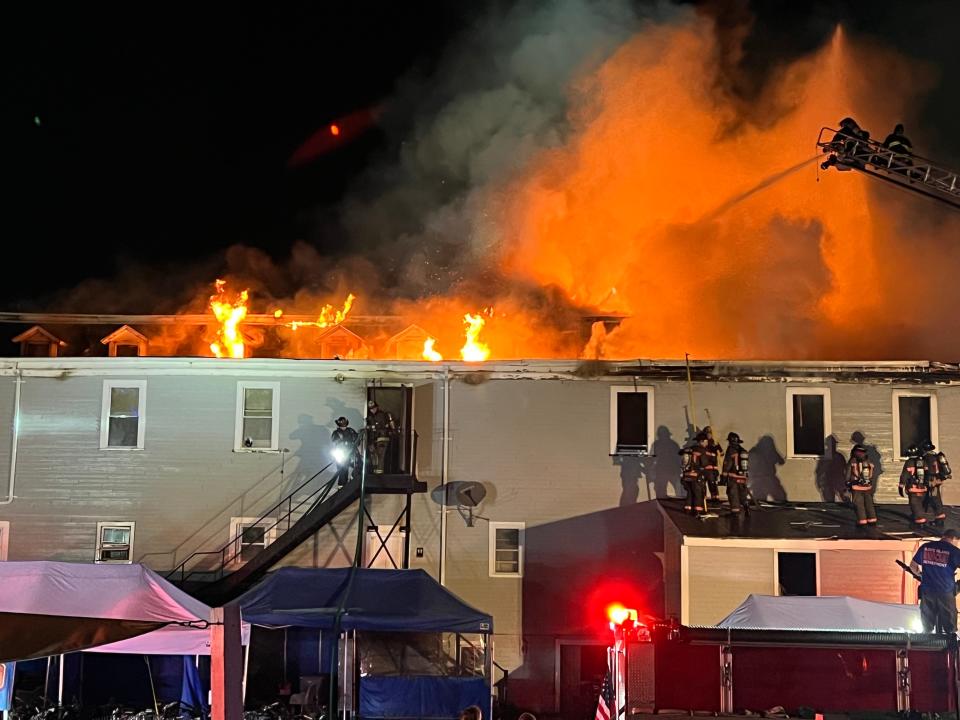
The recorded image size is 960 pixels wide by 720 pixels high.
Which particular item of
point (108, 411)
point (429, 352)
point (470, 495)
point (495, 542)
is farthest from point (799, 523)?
point (108, 411)

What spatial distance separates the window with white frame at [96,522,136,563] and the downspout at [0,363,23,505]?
1971 millimetres

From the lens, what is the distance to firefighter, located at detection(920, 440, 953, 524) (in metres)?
17.3

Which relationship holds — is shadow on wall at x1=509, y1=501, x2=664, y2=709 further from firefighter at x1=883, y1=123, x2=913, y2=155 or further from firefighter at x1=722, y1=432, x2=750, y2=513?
firefighter at x1=883, y1=123, x2=913, y2=155

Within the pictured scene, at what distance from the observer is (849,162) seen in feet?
62.4

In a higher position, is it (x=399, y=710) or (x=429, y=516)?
(x=429, y=516)

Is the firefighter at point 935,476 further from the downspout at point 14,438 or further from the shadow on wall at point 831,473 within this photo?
the downspout at point 14,438

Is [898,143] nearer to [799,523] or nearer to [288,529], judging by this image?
[799,523]

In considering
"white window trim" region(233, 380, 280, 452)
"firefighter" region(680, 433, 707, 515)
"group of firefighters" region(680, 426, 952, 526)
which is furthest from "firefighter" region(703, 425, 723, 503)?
"white window trim" region(233, 380, 280, 452)

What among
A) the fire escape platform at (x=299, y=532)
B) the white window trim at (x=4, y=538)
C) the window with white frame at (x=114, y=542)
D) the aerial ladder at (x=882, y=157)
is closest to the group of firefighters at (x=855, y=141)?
the aerial ladder at (x=882, y=157)

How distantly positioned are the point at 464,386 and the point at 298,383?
3.36 metres

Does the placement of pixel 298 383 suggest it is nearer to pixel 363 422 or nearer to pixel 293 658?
pixel 363 422

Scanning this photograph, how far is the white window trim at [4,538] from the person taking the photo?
758 inches

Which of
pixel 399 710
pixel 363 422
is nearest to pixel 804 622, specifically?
pixel 399 710

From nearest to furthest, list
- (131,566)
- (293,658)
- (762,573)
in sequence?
1. (131,566)
2. (762,573)
3. (293,658)
